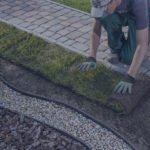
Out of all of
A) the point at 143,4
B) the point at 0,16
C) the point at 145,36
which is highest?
the point at 143,4

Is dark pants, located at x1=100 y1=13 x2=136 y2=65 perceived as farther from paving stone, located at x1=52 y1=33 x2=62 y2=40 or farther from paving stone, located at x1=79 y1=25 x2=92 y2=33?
paving stone, located at x1=52 y1=33 x2=62 y2=40

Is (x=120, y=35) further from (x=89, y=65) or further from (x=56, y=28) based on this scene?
(x=56, y=28)

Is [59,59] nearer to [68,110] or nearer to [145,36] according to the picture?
[68,110]

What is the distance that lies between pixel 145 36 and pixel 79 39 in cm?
178

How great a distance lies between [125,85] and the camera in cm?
482

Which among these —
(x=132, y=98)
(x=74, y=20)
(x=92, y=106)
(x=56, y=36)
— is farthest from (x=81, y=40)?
(x=132, y=98)

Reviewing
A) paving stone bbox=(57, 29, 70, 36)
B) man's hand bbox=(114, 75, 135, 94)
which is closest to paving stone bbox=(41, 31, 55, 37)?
paving stone bbox=(57, 29, 70, 36)

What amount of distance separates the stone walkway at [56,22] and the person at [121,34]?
1.08ft

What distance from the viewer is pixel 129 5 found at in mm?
4684

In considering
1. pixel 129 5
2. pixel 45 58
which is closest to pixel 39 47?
pixel 45 58

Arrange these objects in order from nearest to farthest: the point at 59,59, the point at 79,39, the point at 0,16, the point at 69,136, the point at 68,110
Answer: the point at 69,136, the point at 68,110, the point at 59,59, the point at 79,39, the point at 0,16

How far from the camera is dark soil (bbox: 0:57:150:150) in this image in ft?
14.9

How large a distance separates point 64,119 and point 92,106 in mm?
450

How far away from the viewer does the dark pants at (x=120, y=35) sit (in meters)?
5.00
